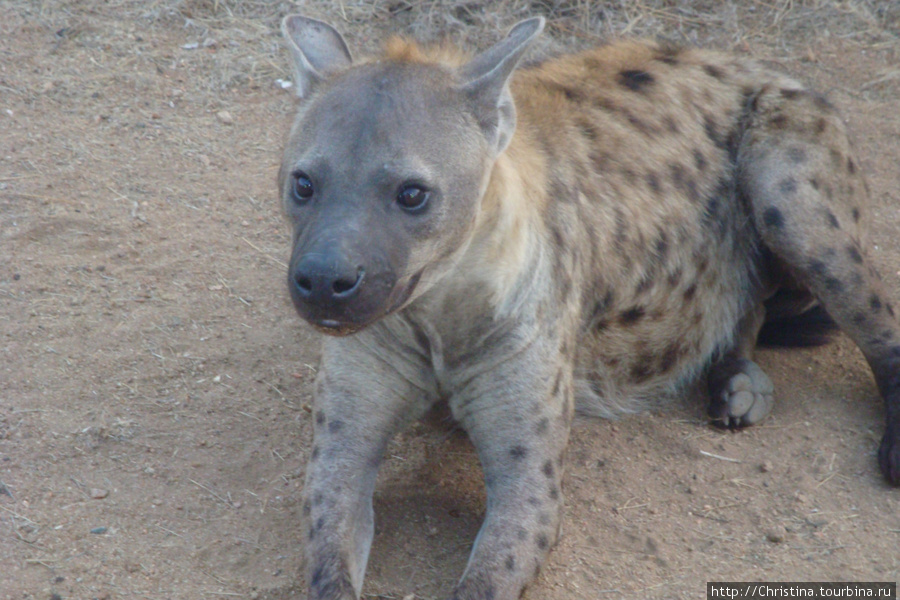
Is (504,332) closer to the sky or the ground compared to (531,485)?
closer to the sky

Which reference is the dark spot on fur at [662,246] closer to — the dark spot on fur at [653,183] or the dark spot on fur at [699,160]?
the dark spot on fur at [653,183]

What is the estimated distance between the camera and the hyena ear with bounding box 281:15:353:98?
8.20 ft

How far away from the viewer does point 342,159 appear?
7.20 ft

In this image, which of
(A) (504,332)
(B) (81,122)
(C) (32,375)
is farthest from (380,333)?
(B) (81,122)

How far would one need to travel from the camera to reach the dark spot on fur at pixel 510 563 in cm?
236

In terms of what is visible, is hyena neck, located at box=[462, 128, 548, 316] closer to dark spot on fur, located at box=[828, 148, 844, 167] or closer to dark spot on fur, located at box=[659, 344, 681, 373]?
dark spot on fur, located at box=[659, 344, 681, 373]

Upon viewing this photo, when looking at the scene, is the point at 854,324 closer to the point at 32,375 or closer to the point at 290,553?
the point at 290,553

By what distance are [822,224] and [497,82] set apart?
122cm

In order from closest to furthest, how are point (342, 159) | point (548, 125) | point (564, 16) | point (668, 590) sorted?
point (342, 159), point (668, 590), point (548, 125), point (564, 16)

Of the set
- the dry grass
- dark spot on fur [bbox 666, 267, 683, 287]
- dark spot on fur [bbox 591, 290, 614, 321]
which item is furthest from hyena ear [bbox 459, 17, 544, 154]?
the dry grass

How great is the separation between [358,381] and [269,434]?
1.69 ft

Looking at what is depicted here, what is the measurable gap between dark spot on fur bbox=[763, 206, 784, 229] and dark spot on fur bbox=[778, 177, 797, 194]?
6cm

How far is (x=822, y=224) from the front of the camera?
3.09 metres

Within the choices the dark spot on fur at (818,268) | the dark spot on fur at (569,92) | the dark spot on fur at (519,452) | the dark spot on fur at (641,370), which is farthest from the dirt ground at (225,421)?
the dark spot on fur at (569,92)
